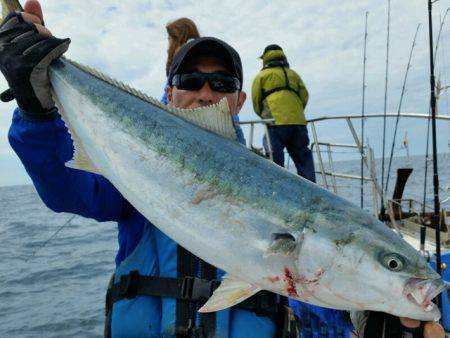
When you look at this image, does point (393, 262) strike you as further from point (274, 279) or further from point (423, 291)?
point (274, 279)

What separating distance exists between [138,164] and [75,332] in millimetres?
5328

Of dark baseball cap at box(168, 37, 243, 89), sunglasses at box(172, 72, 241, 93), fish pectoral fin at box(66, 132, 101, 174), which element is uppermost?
dark baseball cap at box(168, 37, 243, 89)

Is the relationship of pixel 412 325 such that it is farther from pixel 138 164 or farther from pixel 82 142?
pixel 82 142

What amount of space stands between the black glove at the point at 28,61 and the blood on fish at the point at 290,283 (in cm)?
139

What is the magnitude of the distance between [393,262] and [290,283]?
42cm

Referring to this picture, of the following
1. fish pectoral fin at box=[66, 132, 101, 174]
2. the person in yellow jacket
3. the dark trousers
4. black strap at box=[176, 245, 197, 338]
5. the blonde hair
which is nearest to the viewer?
fish pectoral fin at box=[66, 132, 101, 174]

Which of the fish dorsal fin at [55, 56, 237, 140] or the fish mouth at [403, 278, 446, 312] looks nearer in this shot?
the fish mouth at [403, 278, 446, 312]

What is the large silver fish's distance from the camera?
1.70 metres

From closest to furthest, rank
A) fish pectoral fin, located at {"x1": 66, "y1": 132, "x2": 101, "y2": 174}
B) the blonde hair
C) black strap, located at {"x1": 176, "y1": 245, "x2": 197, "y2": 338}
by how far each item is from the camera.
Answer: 1. fish pectoral fin, located at {"x1": 66, "y1": 132, "x2": 101, "y2": 174}
2. black strap, located at {"x1": 176, "y1": 245, "x2": 197, "y2": 338}
3. the blonde hair

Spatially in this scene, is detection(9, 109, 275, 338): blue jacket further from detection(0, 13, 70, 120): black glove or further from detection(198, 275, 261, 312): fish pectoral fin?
detection(198, 275, 261, 312): fish pectoral fin

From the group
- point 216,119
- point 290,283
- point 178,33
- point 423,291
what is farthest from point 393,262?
point 178,33

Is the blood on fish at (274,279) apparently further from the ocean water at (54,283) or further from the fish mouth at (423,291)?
the ocean water at (54,283)

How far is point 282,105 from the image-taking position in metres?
6.57

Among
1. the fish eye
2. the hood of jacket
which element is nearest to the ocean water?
the fish eye
